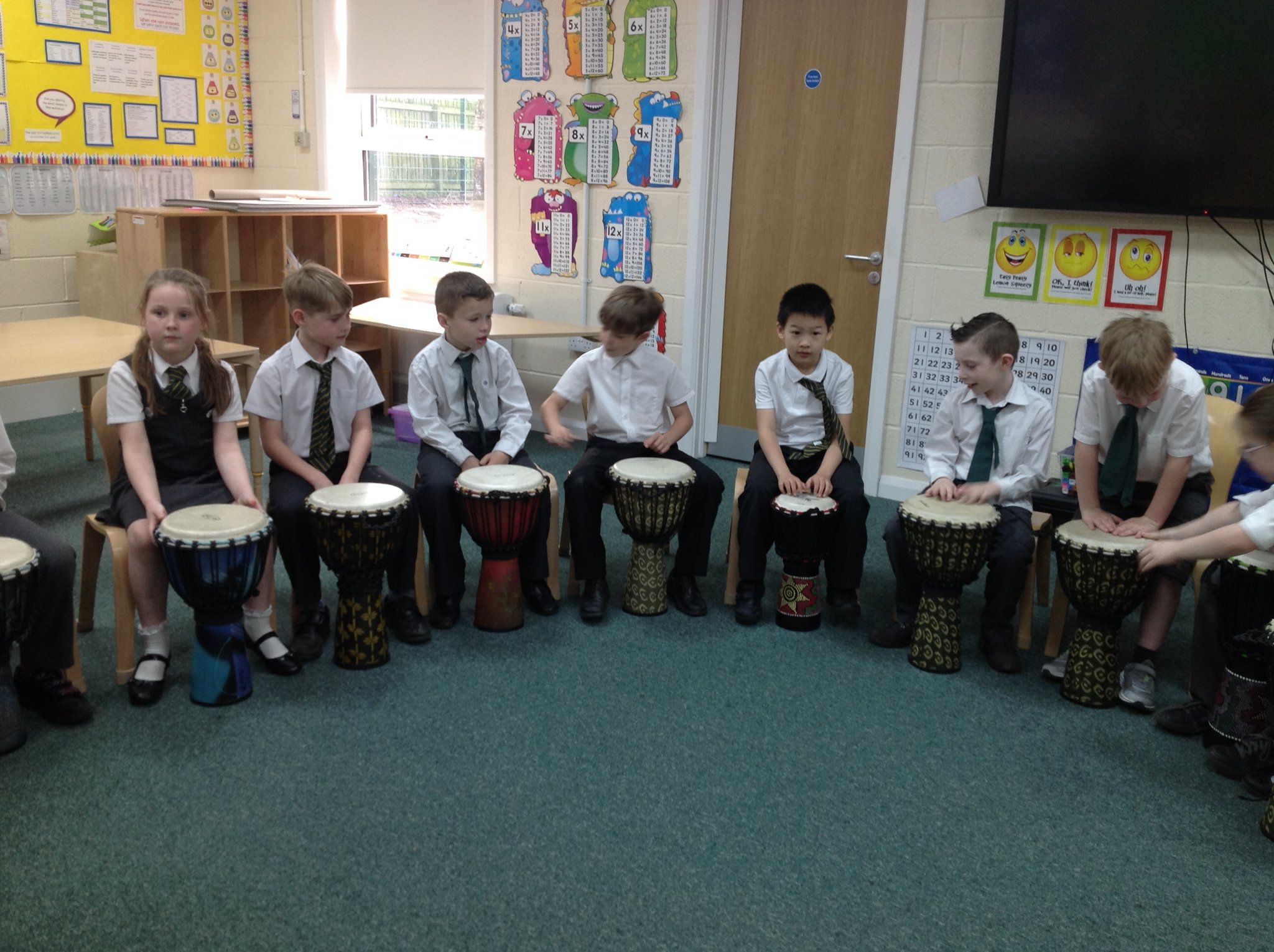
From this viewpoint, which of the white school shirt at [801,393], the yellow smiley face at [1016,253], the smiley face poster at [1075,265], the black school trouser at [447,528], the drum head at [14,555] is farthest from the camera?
the yellow smiley face at [1016,253]

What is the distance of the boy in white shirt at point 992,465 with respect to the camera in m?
2.79

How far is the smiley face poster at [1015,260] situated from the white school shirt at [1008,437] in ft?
3.46

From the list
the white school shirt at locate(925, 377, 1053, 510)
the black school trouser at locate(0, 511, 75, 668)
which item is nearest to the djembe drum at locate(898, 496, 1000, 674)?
the white school shirt at locate(925, 377, 1053, 510)

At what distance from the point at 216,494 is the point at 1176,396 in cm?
232

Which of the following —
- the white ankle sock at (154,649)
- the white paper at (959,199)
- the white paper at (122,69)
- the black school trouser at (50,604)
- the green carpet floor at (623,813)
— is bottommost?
the green carpet floor at (623,813)

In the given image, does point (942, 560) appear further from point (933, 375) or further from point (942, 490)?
point (933, 375)

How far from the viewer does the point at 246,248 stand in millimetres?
5133

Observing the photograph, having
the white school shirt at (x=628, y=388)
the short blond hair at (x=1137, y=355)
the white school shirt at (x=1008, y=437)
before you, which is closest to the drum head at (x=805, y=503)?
the white school shirt at (x=1008, y=437)

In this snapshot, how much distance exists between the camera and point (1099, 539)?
8.28 feet

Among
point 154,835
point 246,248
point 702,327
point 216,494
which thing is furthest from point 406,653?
point 246,248

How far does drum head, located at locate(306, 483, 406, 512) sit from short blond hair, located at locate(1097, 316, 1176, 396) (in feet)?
5.63

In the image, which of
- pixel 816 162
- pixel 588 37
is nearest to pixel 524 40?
pixel 588 37

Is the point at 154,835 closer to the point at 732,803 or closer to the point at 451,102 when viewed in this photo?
the point at 732,803

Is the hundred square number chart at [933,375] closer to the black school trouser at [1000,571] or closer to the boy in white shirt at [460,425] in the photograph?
the black school trouser at [1000,571]
